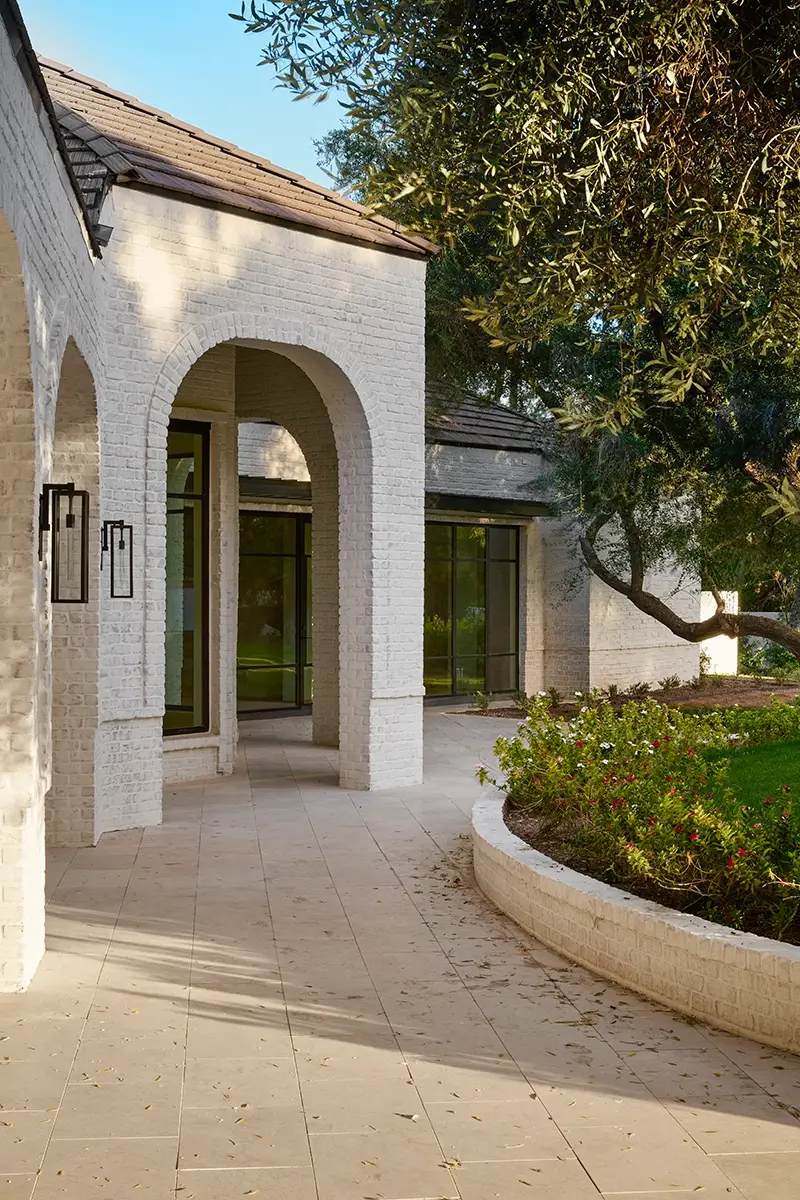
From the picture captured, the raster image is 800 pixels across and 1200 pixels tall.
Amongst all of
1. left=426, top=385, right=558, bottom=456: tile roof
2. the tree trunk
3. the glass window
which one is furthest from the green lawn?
left=426, top=385, right=558, bottom=456: tile roof

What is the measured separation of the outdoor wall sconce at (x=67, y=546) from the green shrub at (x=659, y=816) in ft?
10.3

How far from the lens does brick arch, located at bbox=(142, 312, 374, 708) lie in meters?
10.5

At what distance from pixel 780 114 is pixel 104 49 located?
43131 mm

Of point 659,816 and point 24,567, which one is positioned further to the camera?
point 659,816

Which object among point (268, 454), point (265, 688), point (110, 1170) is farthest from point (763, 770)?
point (265, 688)

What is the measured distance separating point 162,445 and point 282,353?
1814mm

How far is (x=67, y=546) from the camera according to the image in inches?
312

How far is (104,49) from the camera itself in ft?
146

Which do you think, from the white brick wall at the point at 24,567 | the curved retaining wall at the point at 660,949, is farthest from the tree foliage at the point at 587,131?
the curved retaining wall at the point at 660,949

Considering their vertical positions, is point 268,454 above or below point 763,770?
above

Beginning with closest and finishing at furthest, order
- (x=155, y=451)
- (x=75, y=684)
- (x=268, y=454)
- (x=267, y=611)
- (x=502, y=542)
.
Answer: (x=75, y=684) → (x=155, y=451) → (x=268, y=454) → (x=267, y=611) → (x=502, y=542)

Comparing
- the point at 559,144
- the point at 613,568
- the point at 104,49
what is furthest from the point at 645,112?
the point at 104,49

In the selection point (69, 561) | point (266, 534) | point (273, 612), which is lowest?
point (273, 612)

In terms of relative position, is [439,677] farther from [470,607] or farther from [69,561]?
[69,561]
